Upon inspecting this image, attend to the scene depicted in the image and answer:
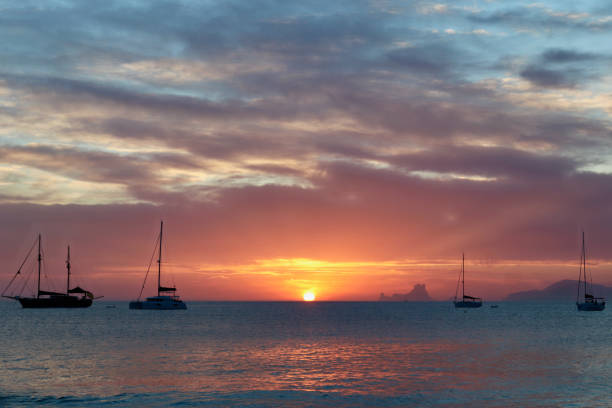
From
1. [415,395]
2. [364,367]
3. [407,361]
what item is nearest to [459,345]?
[407,361]

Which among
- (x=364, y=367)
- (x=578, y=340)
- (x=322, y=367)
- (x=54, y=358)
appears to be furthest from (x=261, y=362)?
(x=578, y=340)

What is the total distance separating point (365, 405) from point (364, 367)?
62.4ft

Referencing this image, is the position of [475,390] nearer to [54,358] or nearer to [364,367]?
[364,367]

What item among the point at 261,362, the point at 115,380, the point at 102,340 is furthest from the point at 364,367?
the point at 102,340

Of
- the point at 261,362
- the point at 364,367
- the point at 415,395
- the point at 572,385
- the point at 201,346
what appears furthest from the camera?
the point at 201,346

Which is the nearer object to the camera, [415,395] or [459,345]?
[415,395]

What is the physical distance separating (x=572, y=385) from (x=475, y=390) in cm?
910

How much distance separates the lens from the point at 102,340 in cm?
9044

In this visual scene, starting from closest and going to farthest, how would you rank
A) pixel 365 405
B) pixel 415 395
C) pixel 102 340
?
pixel 365 405 < pixel 415 395 < pixel 102 340

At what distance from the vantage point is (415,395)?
1736 inches

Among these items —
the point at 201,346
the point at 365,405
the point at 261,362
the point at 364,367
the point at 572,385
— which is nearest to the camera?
the point at 365,405

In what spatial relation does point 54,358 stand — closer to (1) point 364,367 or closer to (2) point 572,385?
(1) point 364,367

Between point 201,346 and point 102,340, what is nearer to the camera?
point 201,346

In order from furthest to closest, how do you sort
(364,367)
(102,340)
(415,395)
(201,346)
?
(102,340), (201,346), (364,367), (415,395)
